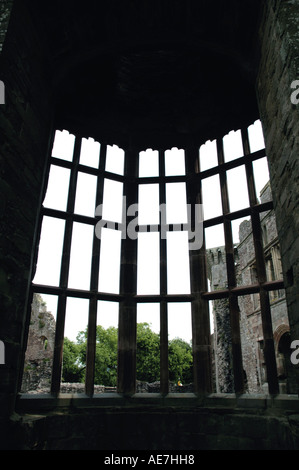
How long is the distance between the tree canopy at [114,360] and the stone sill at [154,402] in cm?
2262

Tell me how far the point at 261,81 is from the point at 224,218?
1.97 m

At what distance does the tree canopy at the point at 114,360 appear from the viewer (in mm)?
26269

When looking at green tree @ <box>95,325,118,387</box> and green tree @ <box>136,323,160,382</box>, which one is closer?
green tree @ <box>136,323,160,382</box>

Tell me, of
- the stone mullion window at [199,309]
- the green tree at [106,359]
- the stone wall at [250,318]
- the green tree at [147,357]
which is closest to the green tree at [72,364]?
the green tree at [106,359]

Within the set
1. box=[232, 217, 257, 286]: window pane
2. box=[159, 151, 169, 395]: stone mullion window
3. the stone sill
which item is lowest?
the stone sill

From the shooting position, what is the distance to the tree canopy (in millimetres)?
26269

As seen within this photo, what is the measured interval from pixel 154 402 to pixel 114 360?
26164 millimetres

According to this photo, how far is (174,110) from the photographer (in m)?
6.20

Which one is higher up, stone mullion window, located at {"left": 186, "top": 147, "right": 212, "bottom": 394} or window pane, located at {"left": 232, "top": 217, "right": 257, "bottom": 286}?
window pane, located at {"left": 232, "top": 217, "right": 257, "bottom": 286}

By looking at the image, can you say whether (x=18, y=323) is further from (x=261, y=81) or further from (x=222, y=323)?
(x=222, y=323)

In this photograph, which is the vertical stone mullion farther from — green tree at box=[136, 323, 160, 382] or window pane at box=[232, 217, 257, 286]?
green tree at box=[136, 323, 160, 382]

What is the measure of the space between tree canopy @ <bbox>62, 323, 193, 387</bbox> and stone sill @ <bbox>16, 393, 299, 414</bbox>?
891 inches

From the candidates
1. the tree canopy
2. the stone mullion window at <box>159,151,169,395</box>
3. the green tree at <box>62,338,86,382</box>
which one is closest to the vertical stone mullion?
the stone mullion window at <box>159,151,169,395</box>

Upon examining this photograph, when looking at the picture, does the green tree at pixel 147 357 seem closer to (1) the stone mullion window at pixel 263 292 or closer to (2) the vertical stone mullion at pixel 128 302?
(2) the vertical stone mullion at pixel 128 302
